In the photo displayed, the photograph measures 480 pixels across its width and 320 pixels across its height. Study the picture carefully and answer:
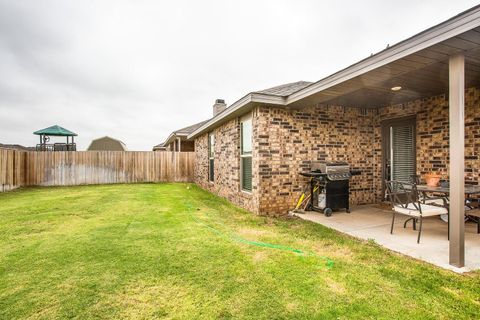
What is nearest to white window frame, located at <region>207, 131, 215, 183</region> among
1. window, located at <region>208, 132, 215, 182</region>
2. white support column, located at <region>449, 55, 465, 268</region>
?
window, located at <region>208, 132, 215, 182</region>

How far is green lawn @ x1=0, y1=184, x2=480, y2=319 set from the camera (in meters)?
1.98

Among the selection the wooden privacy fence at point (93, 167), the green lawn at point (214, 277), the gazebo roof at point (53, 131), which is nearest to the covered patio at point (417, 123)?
the green lawn at point (214, 277)

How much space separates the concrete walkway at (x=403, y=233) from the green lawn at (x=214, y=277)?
326mm

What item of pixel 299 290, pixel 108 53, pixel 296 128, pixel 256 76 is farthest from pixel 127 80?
pixel 299 290

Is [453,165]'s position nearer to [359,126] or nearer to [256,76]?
[359,126]

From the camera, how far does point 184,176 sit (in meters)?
14.5

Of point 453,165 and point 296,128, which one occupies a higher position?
point 296,128

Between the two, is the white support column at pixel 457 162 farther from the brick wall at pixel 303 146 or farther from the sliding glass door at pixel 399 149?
the sliding glass door at pixel 399 149

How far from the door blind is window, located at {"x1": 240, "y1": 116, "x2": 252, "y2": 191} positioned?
391 cm

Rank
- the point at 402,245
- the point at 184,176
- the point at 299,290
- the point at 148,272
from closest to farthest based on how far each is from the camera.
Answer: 1. the point at 299,290
2. the point at 148,272
3. the point at 402,245
4. the point at 184,176

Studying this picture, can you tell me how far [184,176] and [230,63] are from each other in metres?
8.84

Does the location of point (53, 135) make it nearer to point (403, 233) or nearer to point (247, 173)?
point (247, 173)

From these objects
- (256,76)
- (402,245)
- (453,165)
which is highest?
(256,76)

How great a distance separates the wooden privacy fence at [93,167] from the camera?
459 inches
